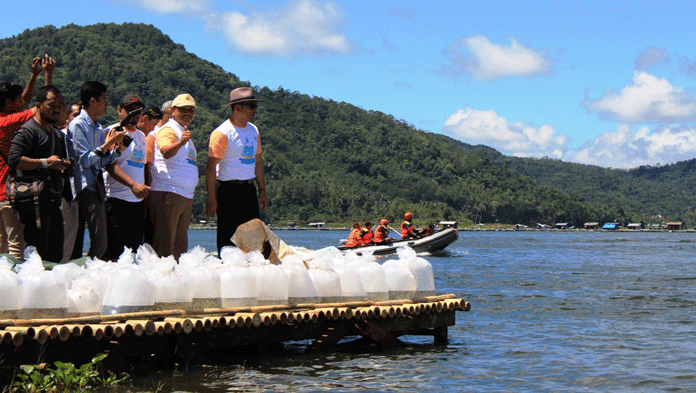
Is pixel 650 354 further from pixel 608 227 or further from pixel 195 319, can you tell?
pixel 608 227

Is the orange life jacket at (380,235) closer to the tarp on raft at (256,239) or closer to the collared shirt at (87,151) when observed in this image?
the tarp on raft at (256,239)

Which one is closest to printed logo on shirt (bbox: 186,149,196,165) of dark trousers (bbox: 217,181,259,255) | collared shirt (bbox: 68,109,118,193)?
dark trousers (bbox: 217,181,259,255)

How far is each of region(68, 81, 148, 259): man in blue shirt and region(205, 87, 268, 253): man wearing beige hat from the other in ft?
3.14

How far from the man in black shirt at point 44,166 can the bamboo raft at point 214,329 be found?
3.21 ft

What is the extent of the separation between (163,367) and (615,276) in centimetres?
2267

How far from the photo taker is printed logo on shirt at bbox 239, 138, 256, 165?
8.74 metres

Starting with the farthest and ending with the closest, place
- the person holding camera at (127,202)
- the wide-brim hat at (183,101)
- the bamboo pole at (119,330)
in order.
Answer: the wide-brim hat at (183,101)
the person holding camera at (127,202)
the bamboo pole at (119,330)

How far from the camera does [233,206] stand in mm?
8750

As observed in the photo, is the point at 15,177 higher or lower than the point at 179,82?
lower

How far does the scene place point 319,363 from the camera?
809cm

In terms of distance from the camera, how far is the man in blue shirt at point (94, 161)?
7.70m

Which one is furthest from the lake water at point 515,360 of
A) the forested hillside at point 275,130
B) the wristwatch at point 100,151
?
the forested hillside at point 275,130

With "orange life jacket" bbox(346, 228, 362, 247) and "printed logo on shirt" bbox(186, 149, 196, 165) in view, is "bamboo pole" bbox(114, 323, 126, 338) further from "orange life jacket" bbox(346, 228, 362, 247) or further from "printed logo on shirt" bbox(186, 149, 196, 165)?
"orange life jacket" bbox(346, 228, 362, 247)

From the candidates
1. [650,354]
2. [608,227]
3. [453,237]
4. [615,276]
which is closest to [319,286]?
[650,354]
